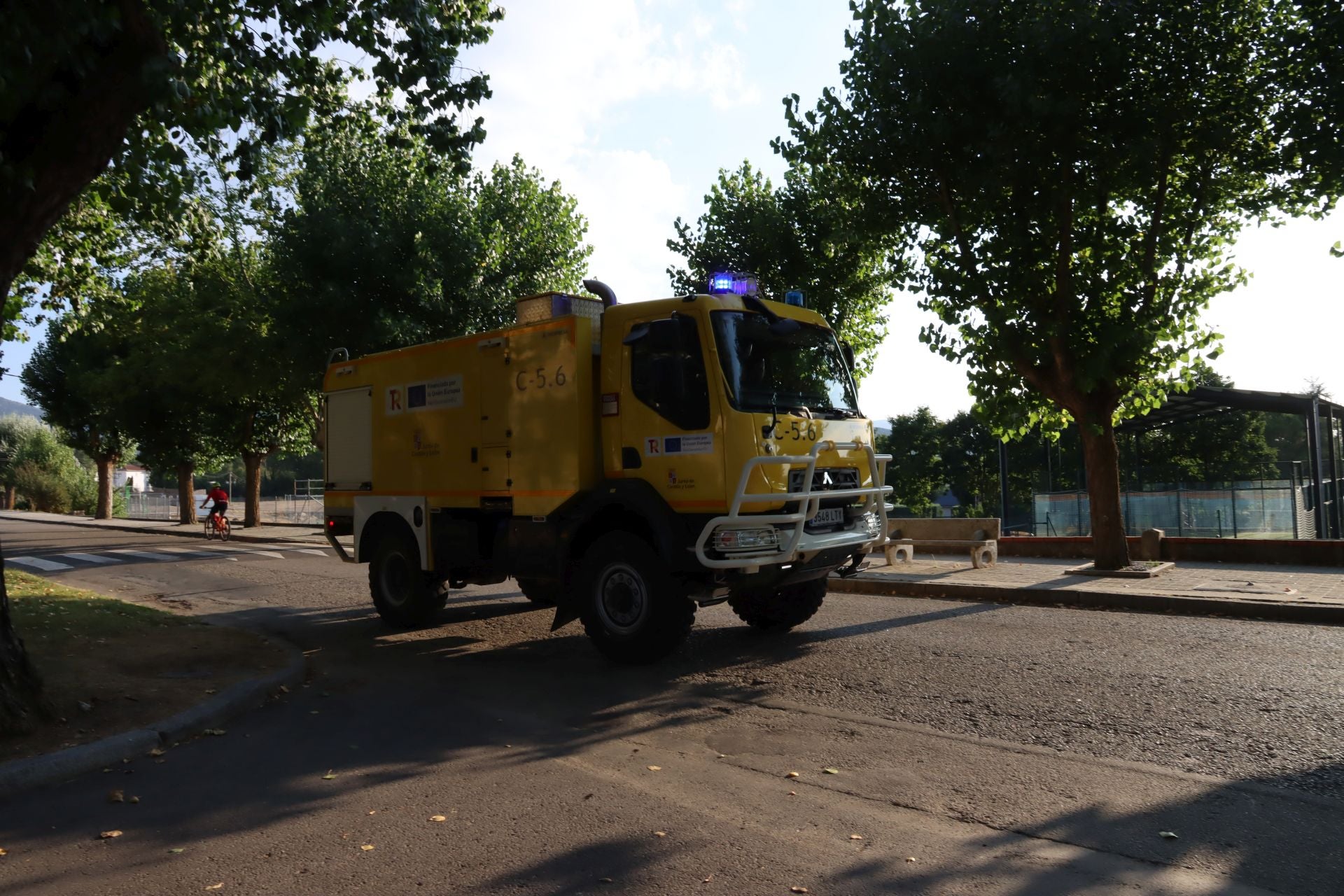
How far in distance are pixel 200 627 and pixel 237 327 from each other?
1995 centimetres

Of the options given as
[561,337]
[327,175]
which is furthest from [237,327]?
[561,337]

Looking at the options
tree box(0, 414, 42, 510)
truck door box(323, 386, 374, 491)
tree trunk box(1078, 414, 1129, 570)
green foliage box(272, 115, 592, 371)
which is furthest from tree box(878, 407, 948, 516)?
truck door box(323, 386, 374, 491)

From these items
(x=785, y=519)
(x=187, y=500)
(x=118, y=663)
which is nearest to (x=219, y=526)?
(x=187, y=500)

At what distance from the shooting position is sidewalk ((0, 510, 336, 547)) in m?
28.0

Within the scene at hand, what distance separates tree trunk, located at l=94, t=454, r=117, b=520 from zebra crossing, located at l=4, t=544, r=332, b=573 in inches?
972

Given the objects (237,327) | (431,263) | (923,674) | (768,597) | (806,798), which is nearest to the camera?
(806,798)

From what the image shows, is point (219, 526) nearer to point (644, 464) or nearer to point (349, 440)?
point (349, 440)

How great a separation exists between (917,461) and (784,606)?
73.6 m

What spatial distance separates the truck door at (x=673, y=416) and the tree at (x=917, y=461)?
68.5 metres

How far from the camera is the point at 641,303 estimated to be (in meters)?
7.91

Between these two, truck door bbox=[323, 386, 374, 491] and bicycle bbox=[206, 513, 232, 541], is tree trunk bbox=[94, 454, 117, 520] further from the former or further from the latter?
truck door bbox=[323, 386, 374, 491]

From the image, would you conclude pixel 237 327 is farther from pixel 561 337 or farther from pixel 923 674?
pixel 923 674

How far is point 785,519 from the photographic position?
23.9ft

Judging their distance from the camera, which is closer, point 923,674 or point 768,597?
point 923,674
